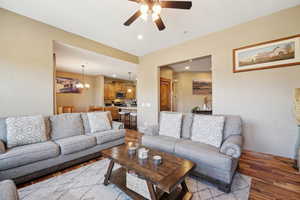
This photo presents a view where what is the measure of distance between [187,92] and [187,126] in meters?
4.27

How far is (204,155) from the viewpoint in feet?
5.91

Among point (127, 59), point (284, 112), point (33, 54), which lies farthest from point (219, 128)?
point (33, 54)

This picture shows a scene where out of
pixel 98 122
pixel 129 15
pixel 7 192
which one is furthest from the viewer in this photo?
pixel 98 122

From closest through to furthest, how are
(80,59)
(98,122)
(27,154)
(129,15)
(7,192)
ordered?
(7,192), (27,154), (129,15), (98,122), (80,59)

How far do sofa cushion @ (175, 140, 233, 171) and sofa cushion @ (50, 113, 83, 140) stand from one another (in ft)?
7.00

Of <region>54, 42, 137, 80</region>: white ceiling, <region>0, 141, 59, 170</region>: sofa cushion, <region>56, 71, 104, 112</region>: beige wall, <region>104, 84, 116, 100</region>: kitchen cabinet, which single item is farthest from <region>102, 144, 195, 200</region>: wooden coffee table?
<region>104, 84, 116, 100</region>: kitchen cabinet

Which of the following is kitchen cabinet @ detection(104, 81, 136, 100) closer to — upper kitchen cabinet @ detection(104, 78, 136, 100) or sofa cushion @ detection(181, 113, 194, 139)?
upper kitchen cabinet @ detection(104, 78, 136, 100)

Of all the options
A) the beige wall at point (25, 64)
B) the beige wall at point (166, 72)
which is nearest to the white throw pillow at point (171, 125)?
the beige wall at point (25, 64)

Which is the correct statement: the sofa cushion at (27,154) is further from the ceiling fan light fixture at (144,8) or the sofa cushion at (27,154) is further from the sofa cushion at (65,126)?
the ceiling fan light fixture at (144,8)

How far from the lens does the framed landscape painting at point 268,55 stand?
7.84 feet

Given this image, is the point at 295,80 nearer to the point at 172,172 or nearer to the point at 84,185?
the point at 172,172

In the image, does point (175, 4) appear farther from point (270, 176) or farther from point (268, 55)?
point (270, 176)

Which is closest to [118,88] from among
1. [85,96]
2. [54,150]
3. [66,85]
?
[85,96]

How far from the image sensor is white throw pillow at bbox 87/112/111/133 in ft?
9.52
